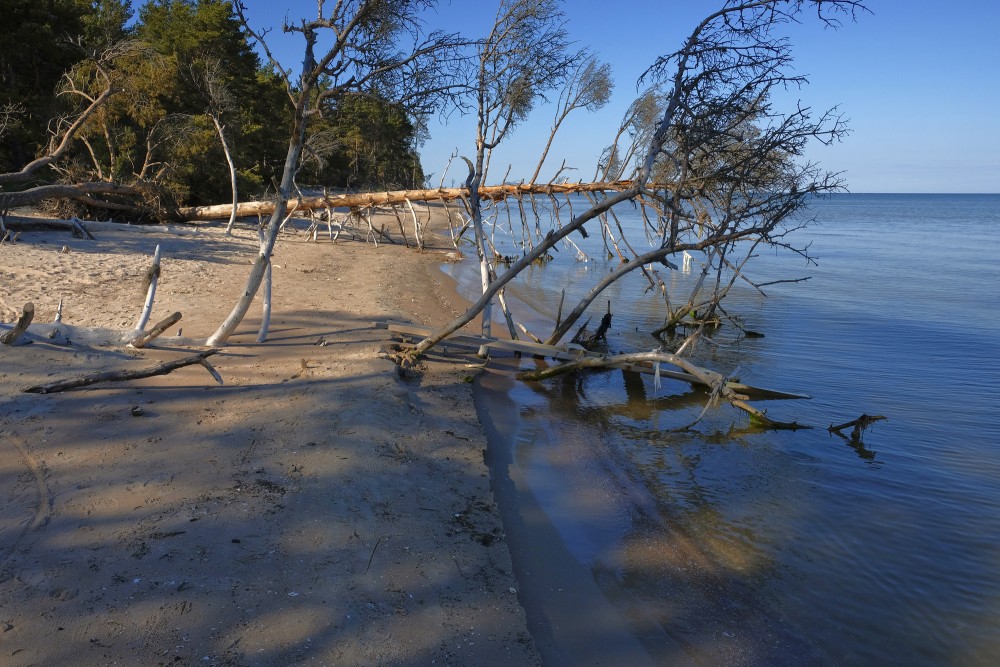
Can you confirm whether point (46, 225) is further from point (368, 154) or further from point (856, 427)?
point (368, 154)

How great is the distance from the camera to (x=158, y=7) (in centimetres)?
2405

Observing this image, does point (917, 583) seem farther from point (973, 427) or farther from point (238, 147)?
point (238, 147)

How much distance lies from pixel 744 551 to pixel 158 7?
27.2m

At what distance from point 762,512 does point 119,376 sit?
5.37 meters

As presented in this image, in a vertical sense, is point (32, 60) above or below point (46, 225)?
above

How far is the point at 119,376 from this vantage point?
5273mm

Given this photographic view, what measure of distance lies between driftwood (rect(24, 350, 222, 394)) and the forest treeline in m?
8.71

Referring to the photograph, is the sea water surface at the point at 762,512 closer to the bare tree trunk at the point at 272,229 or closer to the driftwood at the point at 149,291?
the bare tree trunk at the point at 272,229

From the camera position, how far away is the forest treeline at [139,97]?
16.1 metres

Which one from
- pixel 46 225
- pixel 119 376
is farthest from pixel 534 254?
pixel 46 225

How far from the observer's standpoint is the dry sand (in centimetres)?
307

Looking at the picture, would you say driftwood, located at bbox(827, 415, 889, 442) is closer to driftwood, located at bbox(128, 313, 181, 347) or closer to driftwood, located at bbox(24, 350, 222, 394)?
driftwood, located at bbox(24, 350, 222, 394)

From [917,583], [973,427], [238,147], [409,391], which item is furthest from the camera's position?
[238,147]

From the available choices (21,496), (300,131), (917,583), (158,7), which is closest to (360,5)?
(300,131)
